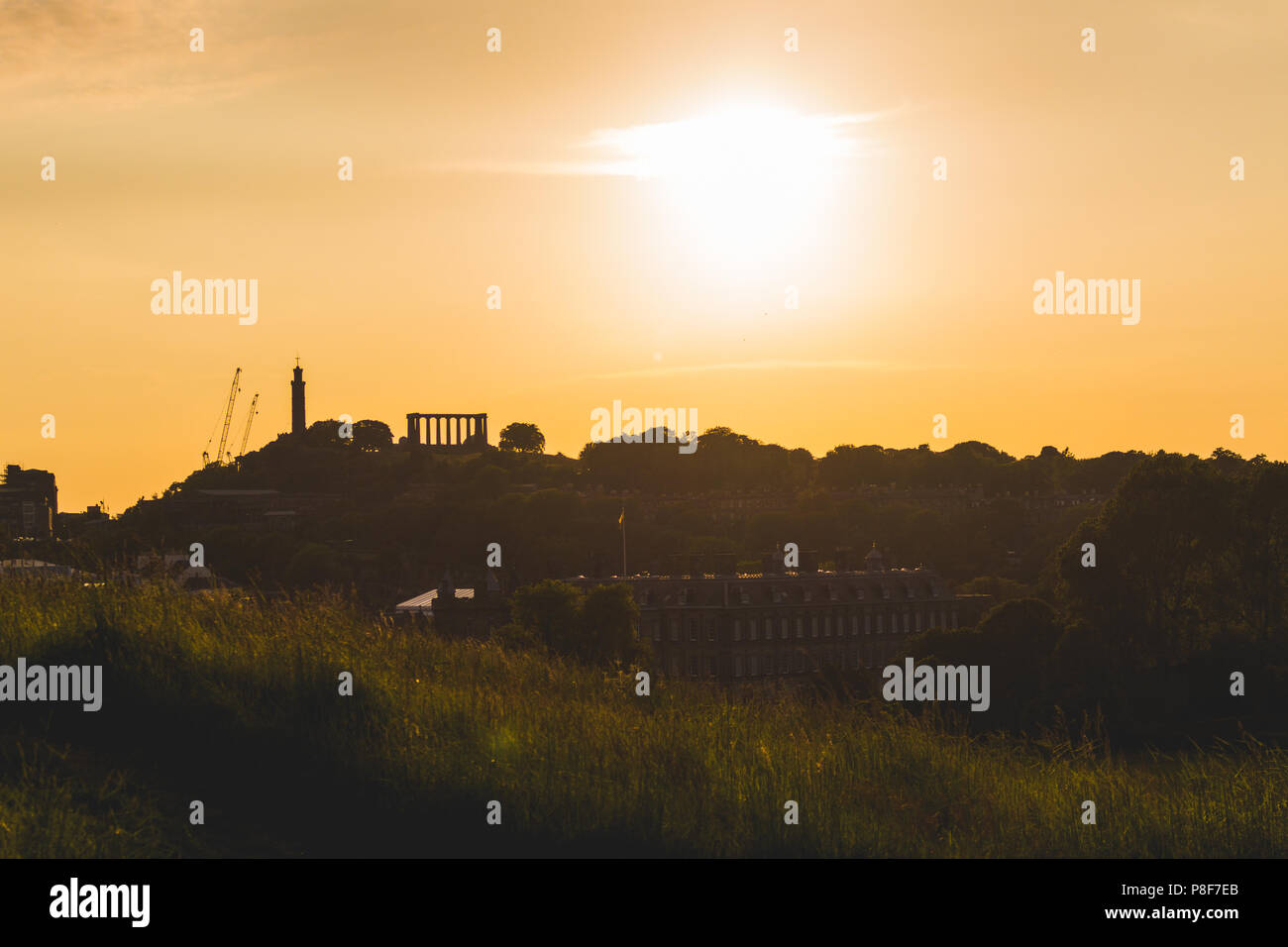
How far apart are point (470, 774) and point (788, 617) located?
119m

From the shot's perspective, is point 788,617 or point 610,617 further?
point 788,617

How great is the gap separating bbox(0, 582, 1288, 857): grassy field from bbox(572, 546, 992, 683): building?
105 metres

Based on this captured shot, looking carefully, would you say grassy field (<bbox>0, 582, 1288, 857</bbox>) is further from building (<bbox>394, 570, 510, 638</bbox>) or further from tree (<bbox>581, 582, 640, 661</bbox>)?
building (<bbox>394, 570, 510, 638</bbox>)

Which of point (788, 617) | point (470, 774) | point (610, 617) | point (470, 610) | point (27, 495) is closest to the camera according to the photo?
point (470, 774)

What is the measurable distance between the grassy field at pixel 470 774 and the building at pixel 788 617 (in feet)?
344

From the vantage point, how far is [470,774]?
11.8 m

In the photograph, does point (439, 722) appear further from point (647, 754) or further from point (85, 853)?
point (85, 853)

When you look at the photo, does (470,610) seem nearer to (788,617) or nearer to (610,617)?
(610,617)

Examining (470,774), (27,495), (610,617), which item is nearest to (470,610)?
(610,617)

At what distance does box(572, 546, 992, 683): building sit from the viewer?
125062mm

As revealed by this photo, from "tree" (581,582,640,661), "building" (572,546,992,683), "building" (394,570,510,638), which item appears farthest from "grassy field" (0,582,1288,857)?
"building" (572,546,992,683)
